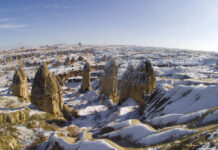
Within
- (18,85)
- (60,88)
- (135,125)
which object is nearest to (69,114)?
(60,88)

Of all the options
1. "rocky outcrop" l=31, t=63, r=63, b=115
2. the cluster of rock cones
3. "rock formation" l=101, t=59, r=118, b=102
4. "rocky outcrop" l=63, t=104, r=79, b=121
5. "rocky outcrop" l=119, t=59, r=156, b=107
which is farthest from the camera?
"rock formation" l=101, t=59, r=118, b=102

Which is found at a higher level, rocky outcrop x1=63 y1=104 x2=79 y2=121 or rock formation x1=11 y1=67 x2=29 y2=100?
rock formation x1=11 y1=67 x2=29 y2=100

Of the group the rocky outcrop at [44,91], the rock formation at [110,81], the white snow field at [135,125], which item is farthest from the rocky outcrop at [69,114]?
the rock formation at [110,81]

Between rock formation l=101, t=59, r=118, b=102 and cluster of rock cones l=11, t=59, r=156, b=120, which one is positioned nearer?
cluster of rock cones l=11, t=59, r=156, b=120

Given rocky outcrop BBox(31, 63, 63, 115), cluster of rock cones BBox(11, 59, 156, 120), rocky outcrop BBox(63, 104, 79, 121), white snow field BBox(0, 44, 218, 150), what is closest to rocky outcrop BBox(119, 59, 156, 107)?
cluster of rock cones BBox(11, 59, 156, 120)

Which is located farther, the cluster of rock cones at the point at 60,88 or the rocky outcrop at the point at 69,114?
the rocky outcrop at the point at 69,114

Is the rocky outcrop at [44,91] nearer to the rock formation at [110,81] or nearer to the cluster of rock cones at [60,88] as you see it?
the cluster of rock cones at [60,88]

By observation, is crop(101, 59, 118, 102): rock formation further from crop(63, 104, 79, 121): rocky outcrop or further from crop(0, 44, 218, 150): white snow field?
crop(63, 104, 79, 121): rocky outcrop
